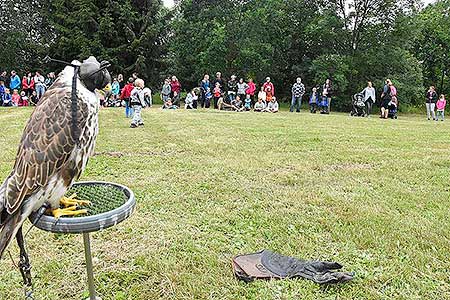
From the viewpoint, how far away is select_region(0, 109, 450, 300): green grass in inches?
115

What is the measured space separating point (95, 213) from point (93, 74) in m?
0.76

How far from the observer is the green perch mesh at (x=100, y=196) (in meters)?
2.24

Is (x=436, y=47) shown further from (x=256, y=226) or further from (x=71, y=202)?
(x=71, y=202)

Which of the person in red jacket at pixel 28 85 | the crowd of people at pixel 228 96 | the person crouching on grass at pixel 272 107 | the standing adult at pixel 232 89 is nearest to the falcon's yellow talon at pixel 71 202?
the crowd of people at pixel 228 96

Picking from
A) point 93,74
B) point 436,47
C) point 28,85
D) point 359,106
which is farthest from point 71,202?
point 436,47

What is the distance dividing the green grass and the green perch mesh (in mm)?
779

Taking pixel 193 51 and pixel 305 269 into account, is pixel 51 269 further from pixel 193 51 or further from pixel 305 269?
pixel 193 51

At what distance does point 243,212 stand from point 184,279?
1378mm

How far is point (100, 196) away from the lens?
2459mm

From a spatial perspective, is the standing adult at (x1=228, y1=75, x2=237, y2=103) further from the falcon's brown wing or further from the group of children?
the falcon's brown wing

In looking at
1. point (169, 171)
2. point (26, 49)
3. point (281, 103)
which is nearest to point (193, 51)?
point (281, 103)

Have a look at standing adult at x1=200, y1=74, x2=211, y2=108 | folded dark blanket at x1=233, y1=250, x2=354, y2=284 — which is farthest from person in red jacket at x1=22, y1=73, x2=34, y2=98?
folded dark blanket at x1=233, y1=250, x2=354, y2=284

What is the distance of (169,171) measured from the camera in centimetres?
591

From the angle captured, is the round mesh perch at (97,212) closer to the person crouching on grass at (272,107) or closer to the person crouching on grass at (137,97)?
the person crouching on grass at (137,97)
